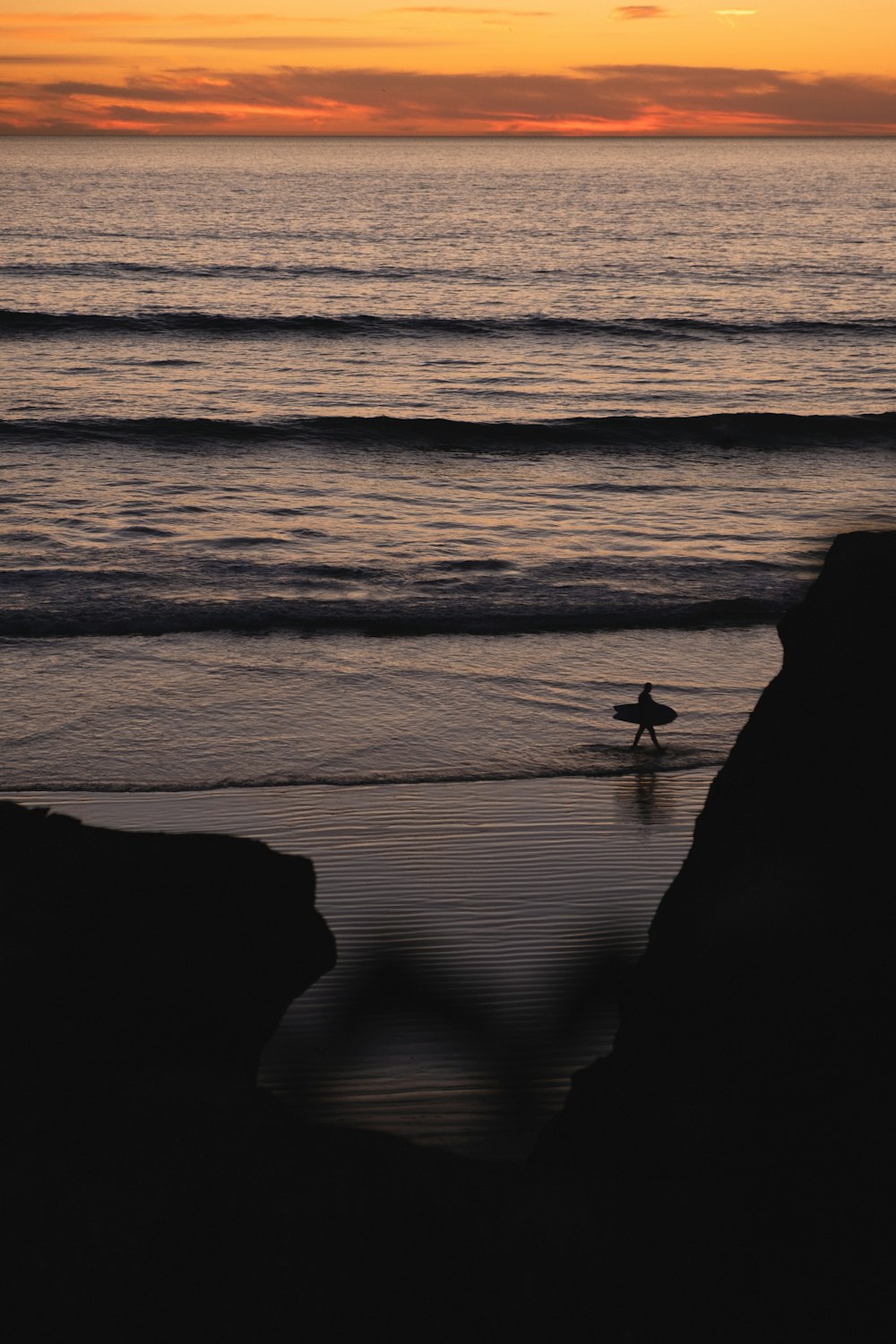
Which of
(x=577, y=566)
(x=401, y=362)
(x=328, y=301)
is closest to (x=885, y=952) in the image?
(x=577, y=566)

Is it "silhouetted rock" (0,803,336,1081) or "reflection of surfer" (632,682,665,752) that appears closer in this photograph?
"silhouetted rock" (0,803,336,1081)

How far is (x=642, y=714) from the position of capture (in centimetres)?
1116

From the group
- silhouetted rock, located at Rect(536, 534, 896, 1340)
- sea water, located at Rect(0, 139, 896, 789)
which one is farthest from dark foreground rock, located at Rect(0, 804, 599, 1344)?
sea water, located at Rect(0, 139, 896, 789)

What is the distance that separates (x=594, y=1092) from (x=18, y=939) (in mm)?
2015

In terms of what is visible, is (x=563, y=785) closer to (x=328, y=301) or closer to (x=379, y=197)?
(x=328, y=301)

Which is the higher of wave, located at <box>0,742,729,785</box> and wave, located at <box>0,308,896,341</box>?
wave, located at <box>0,308,896,341</box>

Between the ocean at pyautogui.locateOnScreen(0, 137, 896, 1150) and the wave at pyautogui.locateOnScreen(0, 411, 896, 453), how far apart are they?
108mm

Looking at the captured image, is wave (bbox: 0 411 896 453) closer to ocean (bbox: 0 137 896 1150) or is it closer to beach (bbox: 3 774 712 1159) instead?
ocean (bbox: 0 137 896 1150)

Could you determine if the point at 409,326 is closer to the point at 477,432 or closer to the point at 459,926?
the point at 477,432

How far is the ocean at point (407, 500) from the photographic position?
1205cm

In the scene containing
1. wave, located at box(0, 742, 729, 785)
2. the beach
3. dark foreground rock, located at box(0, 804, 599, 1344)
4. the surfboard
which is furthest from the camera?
the surfboard

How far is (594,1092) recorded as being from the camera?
4688 millimetres

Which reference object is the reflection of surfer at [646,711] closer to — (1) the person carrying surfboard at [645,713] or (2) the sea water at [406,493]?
(1) the person carrying surfboard at [645,713]

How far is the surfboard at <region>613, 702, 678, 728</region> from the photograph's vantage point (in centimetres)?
1116
